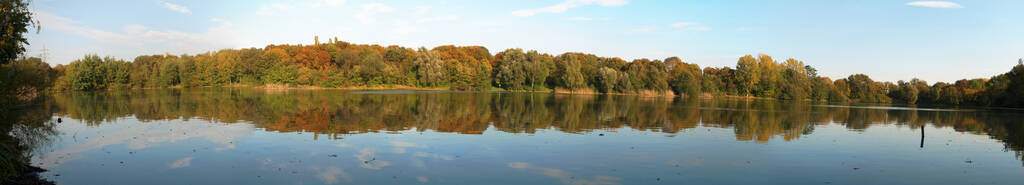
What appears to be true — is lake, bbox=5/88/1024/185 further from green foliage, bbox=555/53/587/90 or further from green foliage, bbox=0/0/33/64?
green foliage, bbox=555/53/587/90

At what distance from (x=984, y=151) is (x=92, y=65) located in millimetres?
89680

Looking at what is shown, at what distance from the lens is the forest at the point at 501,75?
86938 millimetres

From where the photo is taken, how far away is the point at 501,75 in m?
91.0

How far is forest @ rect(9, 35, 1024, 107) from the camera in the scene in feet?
285

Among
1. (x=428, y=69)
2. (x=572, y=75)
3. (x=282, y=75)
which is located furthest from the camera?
(x=428, y=69)

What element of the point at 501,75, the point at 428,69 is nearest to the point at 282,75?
the point at 428,69

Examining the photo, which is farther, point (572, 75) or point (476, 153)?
point (572, 75)

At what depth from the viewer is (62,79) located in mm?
60844

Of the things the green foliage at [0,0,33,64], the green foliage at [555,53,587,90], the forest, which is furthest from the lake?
the forest

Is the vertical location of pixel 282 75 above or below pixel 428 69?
below

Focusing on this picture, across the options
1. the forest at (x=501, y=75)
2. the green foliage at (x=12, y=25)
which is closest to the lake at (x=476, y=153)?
the green foliage at (x=12, y=25)

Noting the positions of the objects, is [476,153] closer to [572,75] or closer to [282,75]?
[572,75]

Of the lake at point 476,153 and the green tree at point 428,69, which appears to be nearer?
the lake at point 476,153

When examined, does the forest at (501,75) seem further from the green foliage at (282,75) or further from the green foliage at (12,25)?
the green foliage at (12,25)
